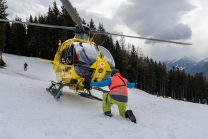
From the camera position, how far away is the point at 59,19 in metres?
44.7

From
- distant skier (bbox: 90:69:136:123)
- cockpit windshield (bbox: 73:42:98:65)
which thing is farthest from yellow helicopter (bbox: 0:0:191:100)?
distant skier (bbox: 90:69:136:123)

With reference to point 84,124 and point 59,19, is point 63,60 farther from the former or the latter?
point 59,19

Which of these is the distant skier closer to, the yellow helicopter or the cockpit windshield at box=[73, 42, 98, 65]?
the yellow helicopter

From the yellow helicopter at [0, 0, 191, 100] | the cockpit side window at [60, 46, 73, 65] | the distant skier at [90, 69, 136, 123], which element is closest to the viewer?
the distant skier at [90, 69, 136, 123]

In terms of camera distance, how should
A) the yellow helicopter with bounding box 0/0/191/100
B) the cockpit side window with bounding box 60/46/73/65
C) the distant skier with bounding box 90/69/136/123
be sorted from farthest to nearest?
the cockpit side window with bounding box 60/46/73/65 → the yellow helicopter with bounding box 0/0/191/100 → the distant skier with bounding box 90/69/136/123

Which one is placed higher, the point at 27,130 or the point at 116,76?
the point at 116,76

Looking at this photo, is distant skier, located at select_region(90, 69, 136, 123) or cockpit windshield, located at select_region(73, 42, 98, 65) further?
cockpit windshield, located at select_region(73, 42, 98, 65)

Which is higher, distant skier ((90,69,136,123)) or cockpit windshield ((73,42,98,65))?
cockpit windshield ((73,42,98,65))

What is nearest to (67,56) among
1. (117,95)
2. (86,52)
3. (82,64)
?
(86,52)

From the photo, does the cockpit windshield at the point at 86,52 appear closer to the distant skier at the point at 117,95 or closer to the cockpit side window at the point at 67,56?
the cockpit side window at the point at 67,56

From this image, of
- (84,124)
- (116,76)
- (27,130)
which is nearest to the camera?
(27,130)

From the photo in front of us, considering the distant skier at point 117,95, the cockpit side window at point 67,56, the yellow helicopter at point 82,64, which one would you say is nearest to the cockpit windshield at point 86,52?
the yellow helicopter at point 82,64

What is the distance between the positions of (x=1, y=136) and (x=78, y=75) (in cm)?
400

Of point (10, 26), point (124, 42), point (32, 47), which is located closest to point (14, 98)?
point (124, 42)
